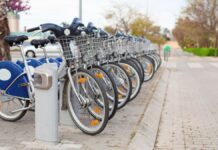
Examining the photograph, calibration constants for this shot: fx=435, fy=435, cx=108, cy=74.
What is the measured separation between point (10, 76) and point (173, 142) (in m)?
2.29

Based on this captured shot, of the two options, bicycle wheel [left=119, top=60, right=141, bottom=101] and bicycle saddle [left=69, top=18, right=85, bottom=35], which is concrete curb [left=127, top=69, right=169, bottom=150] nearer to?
bicycle wheel [left=119, top=60, right=141, bottom=101]

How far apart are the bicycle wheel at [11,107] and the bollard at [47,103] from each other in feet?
3.29

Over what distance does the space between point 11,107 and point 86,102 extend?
144 centimetres

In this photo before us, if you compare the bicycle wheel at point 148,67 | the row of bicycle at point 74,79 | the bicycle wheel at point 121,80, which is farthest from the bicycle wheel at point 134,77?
the bicycle wheel at point 148,67

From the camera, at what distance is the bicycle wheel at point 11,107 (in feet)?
19.3

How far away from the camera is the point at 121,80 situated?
715 cm

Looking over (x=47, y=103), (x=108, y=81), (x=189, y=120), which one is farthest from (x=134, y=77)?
(x=47, y=103)

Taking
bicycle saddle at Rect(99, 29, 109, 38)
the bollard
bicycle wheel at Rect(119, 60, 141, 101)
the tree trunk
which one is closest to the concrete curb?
bicycle wheel at Rect(119, 60, 141, 101)

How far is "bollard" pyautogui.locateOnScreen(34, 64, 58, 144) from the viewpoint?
472cm

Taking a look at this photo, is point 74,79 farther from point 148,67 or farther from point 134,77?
point 148,67

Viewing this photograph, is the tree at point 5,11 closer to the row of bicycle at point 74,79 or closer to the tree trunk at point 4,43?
the tree trunk at point 4,43

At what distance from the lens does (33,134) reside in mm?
5262

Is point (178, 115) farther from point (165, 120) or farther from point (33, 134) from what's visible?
point (33, 134)

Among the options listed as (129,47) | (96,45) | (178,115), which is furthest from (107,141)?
(129,47)
